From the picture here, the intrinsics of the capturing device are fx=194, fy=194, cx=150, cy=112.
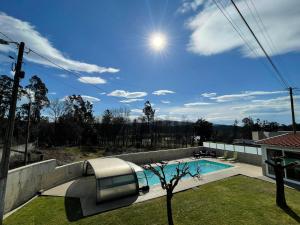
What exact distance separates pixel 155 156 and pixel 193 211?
41.0ft

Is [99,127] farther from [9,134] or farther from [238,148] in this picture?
[9,134]

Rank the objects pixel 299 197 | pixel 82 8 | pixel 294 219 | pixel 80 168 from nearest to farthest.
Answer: pixel 294 219, pixel 82 8, pixel 299 197, pixel 80 168

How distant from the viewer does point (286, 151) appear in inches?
496

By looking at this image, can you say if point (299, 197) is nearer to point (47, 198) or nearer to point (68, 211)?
point (68, 211)

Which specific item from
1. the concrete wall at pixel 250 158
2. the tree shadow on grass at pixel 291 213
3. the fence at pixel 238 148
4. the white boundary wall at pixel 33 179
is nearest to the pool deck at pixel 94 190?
the white boundary wall at pixel 33 179

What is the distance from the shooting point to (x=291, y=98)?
1630 cm

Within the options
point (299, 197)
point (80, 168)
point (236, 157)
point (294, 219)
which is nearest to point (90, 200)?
point (80, 168)

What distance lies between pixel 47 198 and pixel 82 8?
10078mm

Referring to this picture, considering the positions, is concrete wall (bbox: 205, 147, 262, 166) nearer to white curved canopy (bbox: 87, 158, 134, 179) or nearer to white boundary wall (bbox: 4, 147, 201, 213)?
white curved canopy (bbox: 87, 158, 134, 179)

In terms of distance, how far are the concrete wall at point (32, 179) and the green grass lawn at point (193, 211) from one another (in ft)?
1.97

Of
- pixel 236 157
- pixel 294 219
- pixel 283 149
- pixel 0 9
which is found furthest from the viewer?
pixel 236 157

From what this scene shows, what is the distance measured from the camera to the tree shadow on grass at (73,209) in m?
8.62

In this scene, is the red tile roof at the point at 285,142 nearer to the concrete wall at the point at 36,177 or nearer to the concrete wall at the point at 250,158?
the concrete wall at the point at 250,158

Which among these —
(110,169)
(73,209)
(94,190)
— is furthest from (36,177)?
(110,169)
